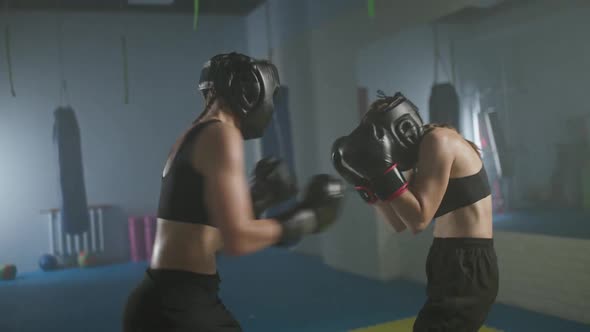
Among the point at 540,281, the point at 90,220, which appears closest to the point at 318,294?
the point at 540,281

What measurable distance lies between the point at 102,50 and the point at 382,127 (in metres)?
5.31

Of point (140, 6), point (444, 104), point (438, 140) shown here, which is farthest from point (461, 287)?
point (140, 6)

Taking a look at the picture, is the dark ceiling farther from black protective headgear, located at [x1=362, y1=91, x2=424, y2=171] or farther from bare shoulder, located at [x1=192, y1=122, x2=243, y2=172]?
bare shoulder, located at [x1=192, y1=122, x2=243, y2=172]

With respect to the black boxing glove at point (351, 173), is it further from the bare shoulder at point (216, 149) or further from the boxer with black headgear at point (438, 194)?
the bare shoulder at point (216, 149)

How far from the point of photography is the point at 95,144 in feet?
20.9

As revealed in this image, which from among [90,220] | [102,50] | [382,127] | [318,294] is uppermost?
[102,50]

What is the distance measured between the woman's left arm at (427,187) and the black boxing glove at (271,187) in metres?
0.39

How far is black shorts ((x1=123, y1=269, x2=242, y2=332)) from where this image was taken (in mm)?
1324

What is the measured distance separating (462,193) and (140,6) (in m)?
5.57

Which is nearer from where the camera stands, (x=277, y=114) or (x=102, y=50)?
(x=277, y=114)

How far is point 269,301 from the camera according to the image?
400cm

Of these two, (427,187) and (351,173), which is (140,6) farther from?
(427,187)

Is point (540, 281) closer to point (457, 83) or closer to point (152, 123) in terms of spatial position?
point (457, 83)

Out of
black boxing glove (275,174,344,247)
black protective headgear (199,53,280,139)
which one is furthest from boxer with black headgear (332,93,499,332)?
black protective headgear (199,53,280,139)
